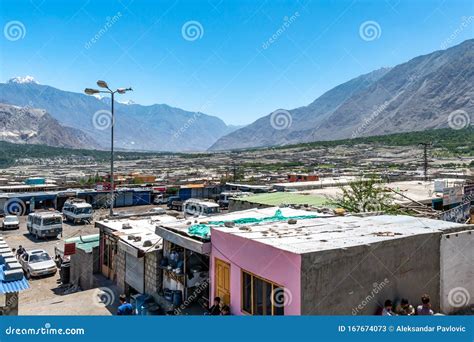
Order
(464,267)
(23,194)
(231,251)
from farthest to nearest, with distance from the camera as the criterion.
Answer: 1. (23,194)
2. (464,267)
3. (231,251)

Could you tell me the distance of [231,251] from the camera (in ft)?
24.7

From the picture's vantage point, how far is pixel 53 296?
48.5 feet

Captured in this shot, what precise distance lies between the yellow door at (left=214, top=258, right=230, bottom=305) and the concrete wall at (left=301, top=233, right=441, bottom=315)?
197 centimetres

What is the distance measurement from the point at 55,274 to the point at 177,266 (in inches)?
428

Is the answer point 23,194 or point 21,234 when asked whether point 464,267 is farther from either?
point 23,194

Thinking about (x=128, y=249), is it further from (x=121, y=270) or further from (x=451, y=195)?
(x=451, y=195)

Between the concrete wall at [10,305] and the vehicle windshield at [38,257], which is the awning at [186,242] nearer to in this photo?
the concrete wall at [10,305]

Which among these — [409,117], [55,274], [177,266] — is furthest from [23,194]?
[409,117]
